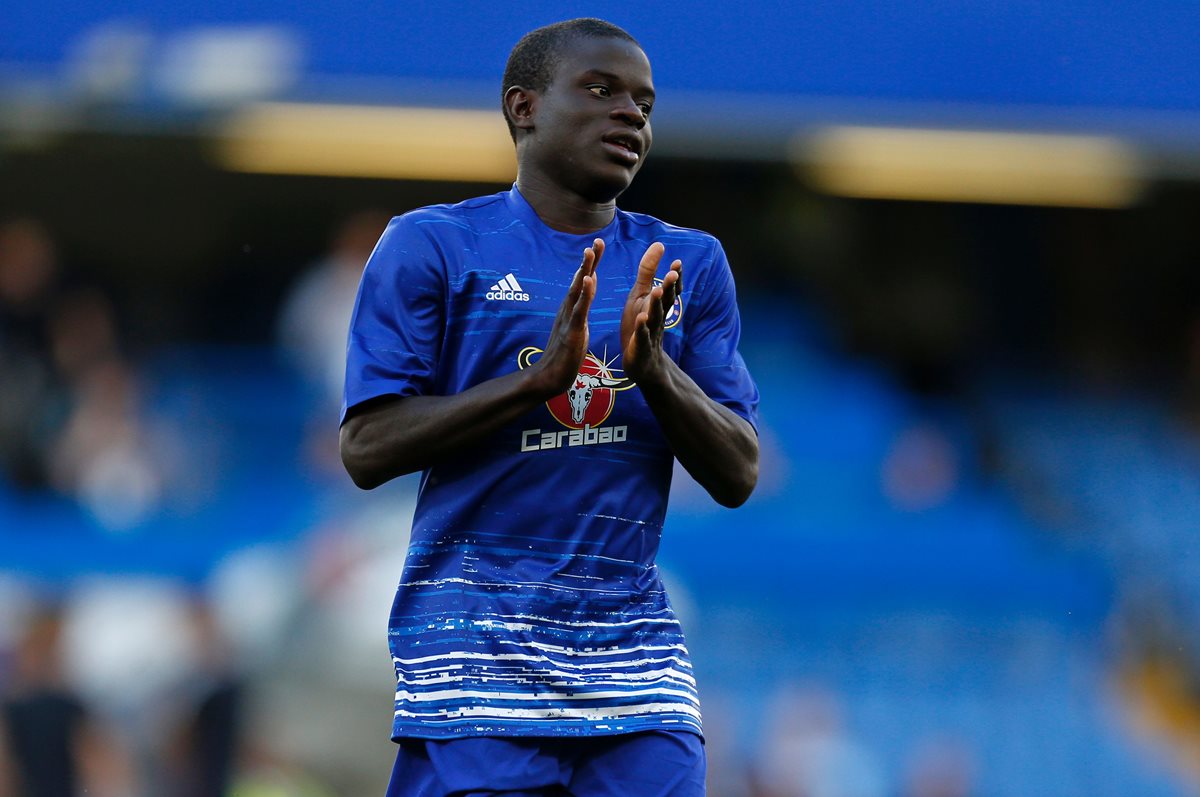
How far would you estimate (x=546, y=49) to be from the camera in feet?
10.0

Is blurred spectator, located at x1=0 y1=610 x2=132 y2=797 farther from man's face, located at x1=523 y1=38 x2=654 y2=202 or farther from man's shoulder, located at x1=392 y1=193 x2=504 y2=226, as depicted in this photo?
man's face, located at x1=523 y1=38 x2=654 y2=202

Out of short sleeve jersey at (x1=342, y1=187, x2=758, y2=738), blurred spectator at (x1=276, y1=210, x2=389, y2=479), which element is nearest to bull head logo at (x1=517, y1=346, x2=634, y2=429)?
short sleeve jersey at (x1=342, y1=187, x2=758, y2=738)

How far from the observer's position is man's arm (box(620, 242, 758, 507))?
269cm

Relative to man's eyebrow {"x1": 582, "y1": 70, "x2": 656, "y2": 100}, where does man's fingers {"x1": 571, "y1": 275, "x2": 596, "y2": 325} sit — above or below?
below

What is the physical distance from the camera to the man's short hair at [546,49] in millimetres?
3029

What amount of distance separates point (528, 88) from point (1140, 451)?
28.8 ft

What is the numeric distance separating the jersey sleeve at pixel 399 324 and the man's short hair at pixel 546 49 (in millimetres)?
381

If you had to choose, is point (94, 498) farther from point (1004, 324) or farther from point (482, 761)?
point (482, 761)

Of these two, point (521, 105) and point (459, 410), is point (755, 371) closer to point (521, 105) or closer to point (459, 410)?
point (521, 105)

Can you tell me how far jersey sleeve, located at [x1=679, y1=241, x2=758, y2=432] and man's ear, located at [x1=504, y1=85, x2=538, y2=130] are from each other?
1.42ft

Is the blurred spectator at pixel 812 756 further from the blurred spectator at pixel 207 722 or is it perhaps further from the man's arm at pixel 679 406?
the man's arm at pixel 679 406

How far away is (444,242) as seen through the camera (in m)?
2.91

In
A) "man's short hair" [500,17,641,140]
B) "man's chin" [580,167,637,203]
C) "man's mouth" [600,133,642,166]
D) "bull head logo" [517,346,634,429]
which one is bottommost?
"bull head logo" [517,346,634,429]

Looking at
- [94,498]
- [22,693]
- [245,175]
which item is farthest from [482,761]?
[245,175]
